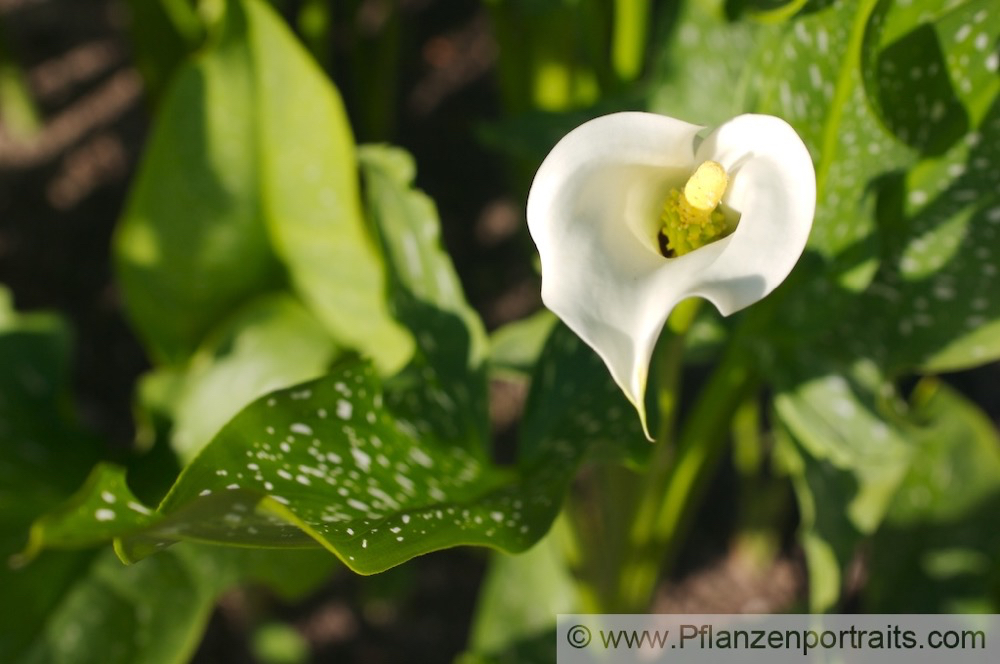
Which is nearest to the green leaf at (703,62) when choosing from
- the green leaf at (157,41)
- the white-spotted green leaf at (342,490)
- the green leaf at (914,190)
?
the green leaf at (914,190)

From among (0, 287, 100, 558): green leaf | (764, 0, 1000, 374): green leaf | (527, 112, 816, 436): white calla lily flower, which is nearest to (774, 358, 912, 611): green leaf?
(764, 0, 1000, 374): green leaf

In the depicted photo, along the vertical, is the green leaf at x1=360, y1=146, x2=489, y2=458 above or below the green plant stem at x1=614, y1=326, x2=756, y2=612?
above

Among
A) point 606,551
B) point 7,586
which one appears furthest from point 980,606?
point 7,586

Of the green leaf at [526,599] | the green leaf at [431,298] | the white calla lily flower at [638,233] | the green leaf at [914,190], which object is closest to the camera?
the white calla lily flower at [638,233]

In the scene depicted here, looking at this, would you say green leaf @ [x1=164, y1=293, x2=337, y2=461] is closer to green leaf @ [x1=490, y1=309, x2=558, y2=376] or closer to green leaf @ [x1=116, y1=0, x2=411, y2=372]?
green leaf @ [x1=116, y1=0, x2=411, y2=372]

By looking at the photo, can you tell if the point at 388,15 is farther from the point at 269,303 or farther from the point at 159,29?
the point at 269,303

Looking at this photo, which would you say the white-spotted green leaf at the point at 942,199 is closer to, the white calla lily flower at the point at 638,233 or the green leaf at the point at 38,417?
the white calla lily flower at the point at 638,233

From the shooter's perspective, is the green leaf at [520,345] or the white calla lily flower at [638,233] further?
the green leaf at [520,345]
